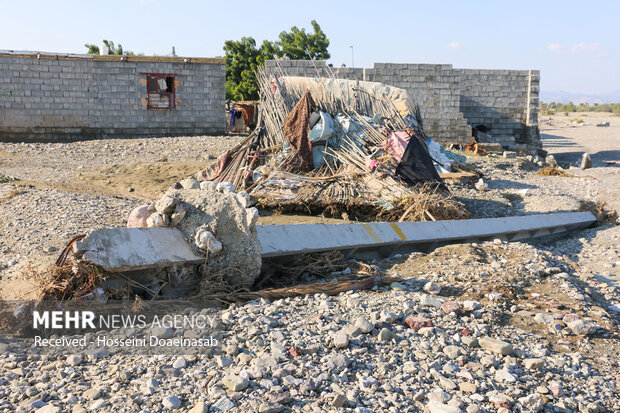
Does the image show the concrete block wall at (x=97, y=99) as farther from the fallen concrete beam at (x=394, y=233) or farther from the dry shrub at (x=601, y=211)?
the fallen concrete beam at (x=394, y=233)

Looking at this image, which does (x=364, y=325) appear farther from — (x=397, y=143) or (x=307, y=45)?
(x=307, y=45)

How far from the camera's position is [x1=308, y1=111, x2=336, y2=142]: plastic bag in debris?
335 inches

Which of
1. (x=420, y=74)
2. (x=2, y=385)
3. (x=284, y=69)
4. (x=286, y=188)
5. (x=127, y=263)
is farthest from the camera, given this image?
(x=420, y=74)

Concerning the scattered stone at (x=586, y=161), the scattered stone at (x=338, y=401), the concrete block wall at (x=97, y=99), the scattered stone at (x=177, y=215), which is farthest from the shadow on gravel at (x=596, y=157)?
the scattered stone at (x=338, y=401)

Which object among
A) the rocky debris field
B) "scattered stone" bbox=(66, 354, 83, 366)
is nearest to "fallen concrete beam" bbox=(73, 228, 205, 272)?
the rocky debris field

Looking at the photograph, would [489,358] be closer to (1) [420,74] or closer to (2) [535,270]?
(2) [535,270]

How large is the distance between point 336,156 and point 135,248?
16.5ft

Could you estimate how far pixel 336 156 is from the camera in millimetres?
8445

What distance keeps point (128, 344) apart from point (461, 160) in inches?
352

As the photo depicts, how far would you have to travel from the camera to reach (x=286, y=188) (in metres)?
7.77

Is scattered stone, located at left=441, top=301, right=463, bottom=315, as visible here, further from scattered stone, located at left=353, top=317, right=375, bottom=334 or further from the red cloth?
the red cloth

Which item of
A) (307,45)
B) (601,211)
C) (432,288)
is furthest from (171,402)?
(307,45)

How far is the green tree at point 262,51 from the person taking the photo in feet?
96.0

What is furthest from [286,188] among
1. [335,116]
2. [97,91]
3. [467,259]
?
[97,91]
